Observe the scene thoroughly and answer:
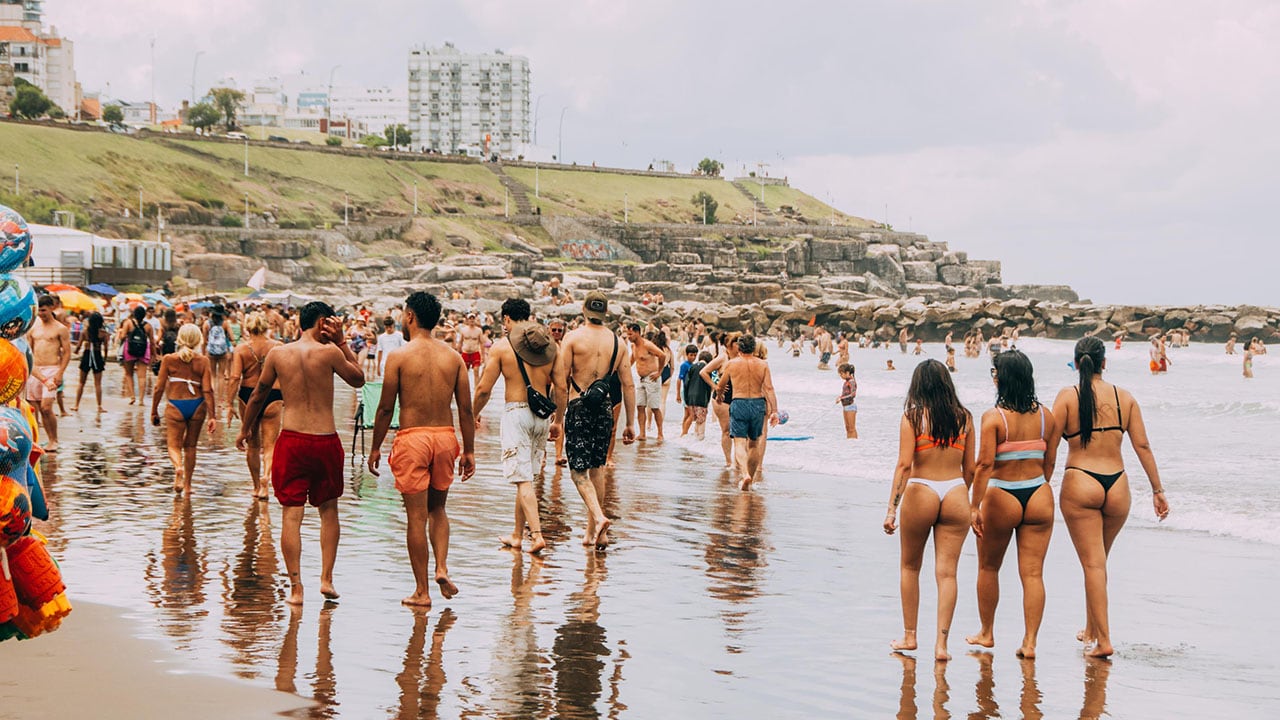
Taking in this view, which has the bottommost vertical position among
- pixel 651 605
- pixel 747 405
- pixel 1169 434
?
pixel 1169 434

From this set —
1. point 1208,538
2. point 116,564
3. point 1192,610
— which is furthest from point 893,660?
point 1208,538

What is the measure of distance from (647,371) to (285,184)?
7898 cm

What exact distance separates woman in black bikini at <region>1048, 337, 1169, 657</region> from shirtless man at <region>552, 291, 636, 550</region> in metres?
3.12

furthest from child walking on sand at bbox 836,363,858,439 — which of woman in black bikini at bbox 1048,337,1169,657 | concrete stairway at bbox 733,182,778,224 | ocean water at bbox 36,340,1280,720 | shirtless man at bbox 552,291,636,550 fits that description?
concrete stairway at bbox 733,182,778,224

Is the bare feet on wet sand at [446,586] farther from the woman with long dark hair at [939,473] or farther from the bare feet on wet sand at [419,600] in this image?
the woman with long dark hair at [939,473]

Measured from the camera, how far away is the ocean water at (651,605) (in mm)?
5383

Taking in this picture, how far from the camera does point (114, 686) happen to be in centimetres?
509

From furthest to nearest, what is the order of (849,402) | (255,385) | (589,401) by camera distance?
1. (849,402)
2. (255,385)
3. (589,401)

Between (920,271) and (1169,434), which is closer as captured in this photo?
(1169,434)

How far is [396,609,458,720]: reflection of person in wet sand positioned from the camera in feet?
16.3

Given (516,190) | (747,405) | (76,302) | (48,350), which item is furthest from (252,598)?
(516,190)

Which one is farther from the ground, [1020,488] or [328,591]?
[1020,488]

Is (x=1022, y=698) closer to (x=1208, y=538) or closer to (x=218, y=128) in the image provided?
(x=1208, y=538)

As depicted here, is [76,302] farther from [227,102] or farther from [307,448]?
[227,102]
